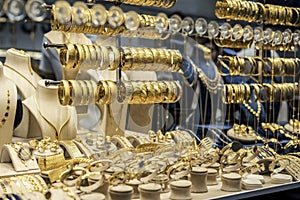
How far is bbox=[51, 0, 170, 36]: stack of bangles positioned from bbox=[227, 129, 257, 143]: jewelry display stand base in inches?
24.0

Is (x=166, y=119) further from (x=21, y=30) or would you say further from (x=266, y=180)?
(x=21, y=30)

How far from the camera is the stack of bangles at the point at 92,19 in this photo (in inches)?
59.1

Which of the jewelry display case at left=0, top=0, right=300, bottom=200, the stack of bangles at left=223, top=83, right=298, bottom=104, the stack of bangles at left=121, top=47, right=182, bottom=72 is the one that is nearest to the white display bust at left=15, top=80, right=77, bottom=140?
the jewelry display case at left=0, top=0, right=300, bottom=200

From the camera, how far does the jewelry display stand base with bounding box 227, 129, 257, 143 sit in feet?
6.54

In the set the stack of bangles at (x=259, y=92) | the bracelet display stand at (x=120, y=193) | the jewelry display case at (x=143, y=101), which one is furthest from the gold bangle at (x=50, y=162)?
the stack of bangles at (x=259, y=92)

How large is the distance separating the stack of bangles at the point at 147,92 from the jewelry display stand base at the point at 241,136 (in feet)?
1.21

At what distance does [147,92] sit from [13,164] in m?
0.48

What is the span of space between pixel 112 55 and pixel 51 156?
0.36 metres

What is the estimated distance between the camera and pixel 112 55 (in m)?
1.58

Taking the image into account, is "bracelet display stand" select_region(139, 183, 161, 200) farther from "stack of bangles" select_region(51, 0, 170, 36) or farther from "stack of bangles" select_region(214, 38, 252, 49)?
"stack of bangles" select_region(214, 38, 252, 49)

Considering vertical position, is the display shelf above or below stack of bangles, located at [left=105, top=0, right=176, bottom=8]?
below

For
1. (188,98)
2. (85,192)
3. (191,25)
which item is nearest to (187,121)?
(188,98)

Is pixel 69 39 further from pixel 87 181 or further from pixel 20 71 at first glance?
pixel 87 181

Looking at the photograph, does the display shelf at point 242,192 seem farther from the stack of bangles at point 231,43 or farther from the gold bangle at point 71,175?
the stack of bangles at point 231,43
